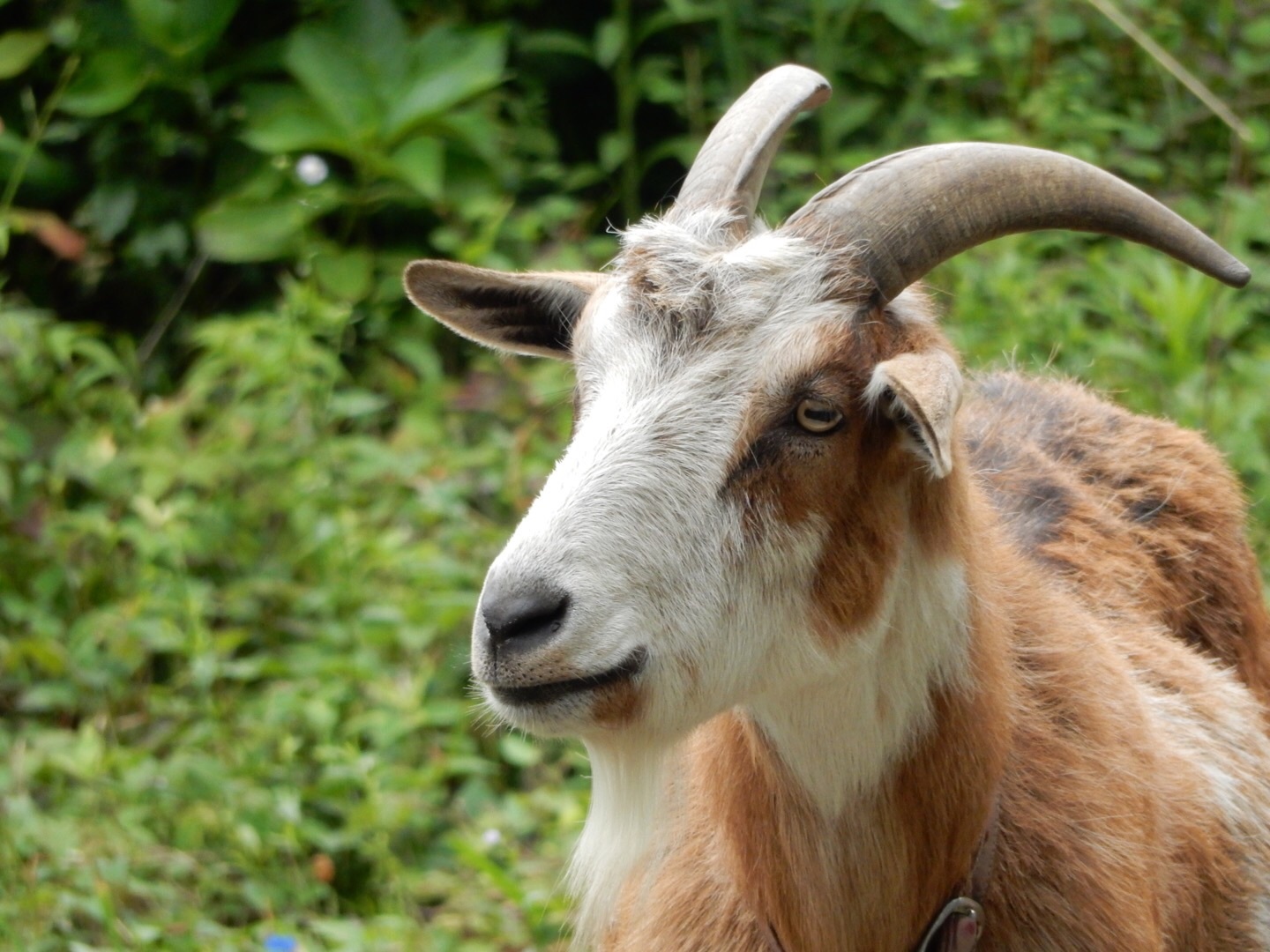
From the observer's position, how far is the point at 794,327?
259 centimetres

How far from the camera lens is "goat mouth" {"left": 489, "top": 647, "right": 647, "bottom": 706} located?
2414mm

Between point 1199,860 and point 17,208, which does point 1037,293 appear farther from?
point 17,208

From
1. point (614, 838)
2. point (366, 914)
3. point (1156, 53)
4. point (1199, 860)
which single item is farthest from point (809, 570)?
point (1156, 53)

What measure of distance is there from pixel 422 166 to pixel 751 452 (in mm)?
4116

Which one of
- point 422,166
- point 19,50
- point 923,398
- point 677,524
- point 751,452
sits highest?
point 19,50

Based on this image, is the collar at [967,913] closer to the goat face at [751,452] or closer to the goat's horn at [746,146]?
the goat face at [751,452]

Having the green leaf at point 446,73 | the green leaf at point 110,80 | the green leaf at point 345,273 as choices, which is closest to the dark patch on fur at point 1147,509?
the green leaf at point 345,273

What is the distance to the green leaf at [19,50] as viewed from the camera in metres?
6.39

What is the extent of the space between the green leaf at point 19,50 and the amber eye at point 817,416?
16.4 feet

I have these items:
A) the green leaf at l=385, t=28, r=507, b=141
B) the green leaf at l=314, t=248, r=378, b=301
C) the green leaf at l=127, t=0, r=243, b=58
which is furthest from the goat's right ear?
the green leaf at l=127, t=0, r=243, b=58

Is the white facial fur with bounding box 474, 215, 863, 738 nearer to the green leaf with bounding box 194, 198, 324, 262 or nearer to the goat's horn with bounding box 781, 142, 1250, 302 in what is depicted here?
the goat's horn with bounding box 781, 142, 1250, 302

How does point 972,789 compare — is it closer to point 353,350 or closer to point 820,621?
point 820,621

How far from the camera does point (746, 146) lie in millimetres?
3035

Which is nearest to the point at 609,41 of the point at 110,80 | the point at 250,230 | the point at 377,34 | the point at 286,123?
the point at 377,34
